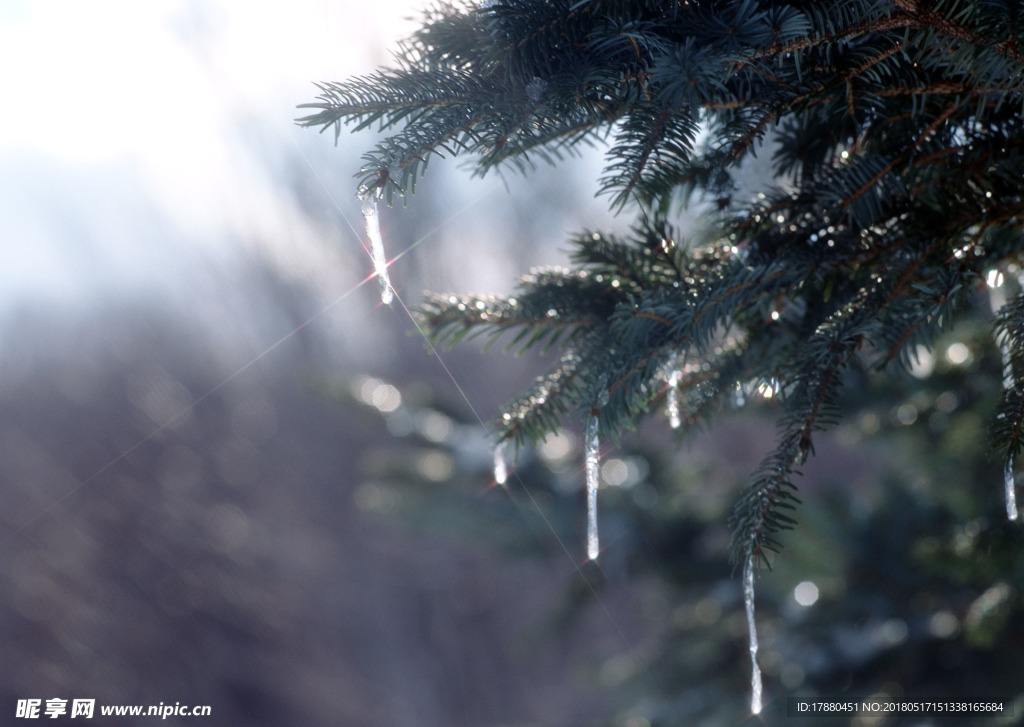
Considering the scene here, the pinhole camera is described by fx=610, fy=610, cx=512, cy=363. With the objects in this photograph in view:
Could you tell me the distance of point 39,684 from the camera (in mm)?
2430

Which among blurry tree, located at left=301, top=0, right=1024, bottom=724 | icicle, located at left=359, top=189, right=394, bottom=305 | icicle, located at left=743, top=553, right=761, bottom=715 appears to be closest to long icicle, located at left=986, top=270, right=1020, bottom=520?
blurry tree, located at left=301, top=0, right=1024, bottom=724

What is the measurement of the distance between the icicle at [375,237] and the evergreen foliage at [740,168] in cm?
1

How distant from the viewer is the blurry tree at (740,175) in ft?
1.11

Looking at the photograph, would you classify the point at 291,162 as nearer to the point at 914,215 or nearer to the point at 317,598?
the point at 317,598

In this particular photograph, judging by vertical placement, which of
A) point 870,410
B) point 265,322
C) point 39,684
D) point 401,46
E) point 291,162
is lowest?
point 39,684

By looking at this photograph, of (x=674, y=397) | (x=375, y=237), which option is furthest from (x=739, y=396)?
(x=375, y=237)

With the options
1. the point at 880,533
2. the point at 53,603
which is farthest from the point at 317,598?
the point at 880,533

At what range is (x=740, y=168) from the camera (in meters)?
0.50

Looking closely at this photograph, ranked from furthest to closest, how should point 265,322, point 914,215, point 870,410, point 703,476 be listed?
point 265,322, point 703,476, point 870,410, point 914,215

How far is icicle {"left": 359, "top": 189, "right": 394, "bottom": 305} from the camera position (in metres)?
0.37

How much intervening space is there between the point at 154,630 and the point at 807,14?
334cm

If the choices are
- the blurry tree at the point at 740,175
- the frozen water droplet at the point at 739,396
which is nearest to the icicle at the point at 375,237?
the blurry tree at the point at 740,175

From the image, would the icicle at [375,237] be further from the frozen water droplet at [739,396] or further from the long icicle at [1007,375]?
the long icicle at [1007,375]

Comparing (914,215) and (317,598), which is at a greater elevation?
(317,598)
